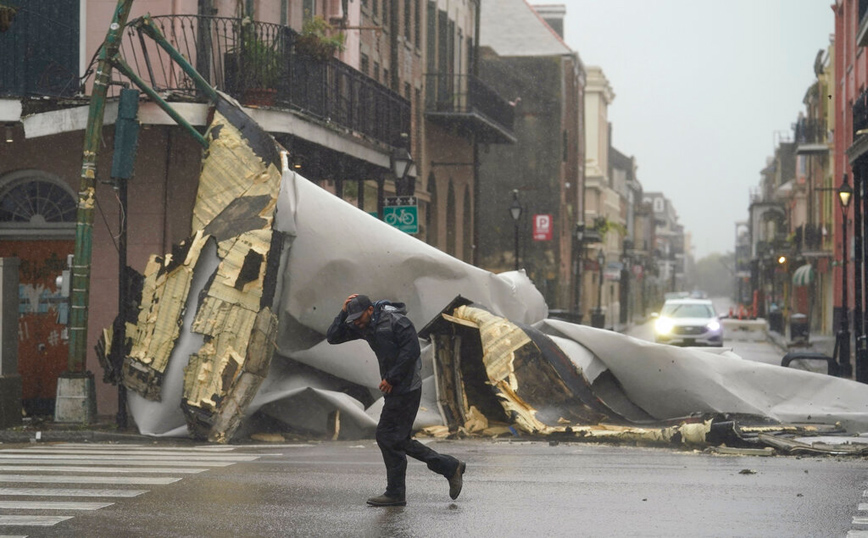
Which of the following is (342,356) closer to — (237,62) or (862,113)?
(237,62)

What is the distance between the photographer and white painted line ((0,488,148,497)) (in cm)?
946

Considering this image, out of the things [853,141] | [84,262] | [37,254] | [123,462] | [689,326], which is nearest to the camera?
[123,462]

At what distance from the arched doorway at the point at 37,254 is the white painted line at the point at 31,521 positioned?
10619 millimetres

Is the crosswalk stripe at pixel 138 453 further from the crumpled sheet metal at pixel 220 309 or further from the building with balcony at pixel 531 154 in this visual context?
the building with balcony at pixel 531 154

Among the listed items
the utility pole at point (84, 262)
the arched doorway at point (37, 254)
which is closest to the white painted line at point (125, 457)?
the utility pole at point (84, 262)

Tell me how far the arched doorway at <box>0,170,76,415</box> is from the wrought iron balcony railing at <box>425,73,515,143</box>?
695 inches

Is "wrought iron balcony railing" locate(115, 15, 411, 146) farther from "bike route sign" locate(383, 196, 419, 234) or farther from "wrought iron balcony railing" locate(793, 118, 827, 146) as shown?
"wrought iron balcony railing" locate(793, 118, 827, 146)

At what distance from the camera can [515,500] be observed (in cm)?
909

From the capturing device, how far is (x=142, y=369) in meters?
14.8

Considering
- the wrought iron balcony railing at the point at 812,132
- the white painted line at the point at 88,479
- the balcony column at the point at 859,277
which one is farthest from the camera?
the wrought iron balcony railing at the point at 812,132

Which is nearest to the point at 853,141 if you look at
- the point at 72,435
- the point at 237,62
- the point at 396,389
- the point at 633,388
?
the point at 633,388

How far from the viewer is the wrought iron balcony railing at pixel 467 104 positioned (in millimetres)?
36031

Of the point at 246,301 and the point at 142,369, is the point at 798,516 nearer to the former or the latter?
the point at 246,301

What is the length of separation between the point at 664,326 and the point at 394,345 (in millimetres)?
29874
